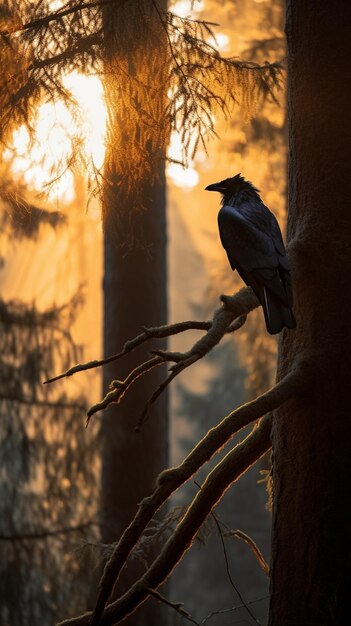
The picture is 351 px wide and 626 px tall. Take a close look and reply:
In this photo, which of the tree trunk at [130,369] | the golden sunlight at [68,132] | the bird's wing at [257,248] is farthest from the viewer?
the tree trunk at [130,369]

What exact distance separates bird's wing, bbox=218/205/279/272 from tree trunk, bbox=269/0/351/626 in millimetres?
136

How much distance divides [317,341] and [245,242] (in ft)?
1.68

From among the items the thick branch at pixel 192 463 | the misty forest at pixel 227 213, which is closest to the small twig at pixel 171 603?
the misty forest at pixel 227 213

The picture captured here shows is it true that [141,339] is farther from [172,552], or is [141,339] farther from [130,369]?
[130,369]

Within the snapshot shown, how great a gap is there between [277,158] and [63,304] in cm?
476

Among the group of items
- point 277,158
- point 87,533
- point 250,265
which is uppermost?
point 277,158

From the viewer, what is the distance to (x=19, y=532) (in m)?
7.94

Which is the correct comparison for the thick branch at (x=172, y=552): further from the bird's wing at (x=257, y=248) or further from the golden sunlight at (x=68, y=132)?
the golden sunlight at (x=68, y=132)

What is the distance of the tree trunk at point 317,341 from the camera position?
327cm

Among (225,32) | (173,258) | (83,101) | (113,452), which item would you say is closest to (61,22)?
(83,101)

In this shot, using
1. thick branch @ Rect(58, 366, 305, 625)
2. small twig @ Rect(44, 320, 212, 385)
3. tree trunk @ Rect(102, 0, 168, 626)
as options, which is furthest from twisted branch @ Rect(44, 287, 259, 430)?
tree trunk @ Rect(102, 0, 168, 626)

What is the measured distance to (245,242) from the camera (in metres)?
3.58

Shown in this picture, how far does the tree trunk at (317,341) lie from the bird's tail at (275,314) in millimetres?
235

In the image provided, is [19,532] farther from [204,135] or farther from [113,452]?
[204,135]
